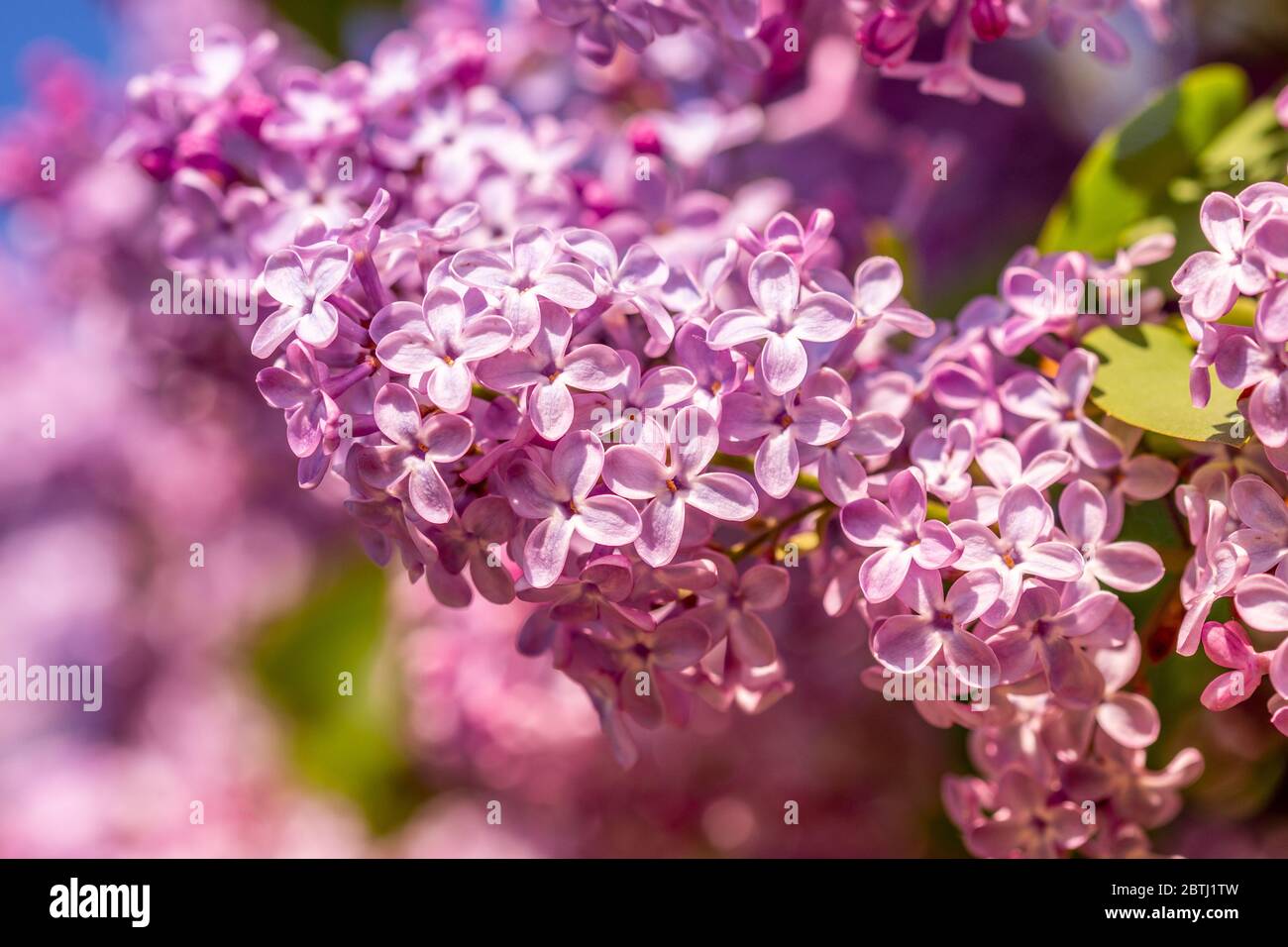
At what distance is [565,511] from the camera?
20.8 inches

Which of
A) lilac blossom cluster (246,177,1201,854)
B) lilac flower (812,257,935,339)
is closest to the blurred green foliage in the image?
lilac blossom cluster (246,177,1201,854)

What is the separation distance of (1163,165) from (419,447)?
49cm

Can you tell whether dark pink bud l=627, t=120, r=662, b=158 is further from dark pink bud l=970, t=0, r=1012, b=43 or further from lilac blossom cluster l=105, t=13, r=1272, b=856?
dark pink bud l=970, t=0, r=1012, b=43

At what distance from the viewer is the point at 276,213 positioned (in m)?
0.66

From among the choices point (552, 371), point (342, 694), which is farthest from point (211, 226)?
point (342, 694)

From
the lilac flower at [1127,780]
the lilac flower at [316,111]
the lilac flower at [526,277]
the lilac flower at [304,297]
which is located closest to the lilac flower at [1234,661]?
the lilac flower at [1127,780]

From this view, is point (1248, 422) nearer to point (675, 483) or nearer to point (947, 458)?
point (947, 458)

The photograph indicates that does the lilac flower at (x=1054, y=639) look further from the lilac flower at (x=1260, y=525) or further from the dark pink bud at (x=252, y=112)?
the dark pink bud at (x=252, y=112)

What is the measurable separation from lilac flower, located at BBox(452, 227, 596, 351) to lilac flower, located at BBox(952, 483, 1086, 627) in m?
0.20

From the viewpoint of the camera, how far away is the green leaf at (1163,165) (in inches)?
27.7

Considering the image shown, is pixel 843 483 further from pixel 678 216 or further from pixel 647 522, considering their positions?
pixel 678 216

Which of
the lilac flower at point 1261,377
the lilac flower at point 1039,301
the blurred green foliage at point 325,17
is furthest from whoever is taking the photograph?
the blurred green foliage at point 325,17

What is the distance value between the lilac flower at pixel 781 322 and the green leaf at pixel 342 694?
738 millimetres
